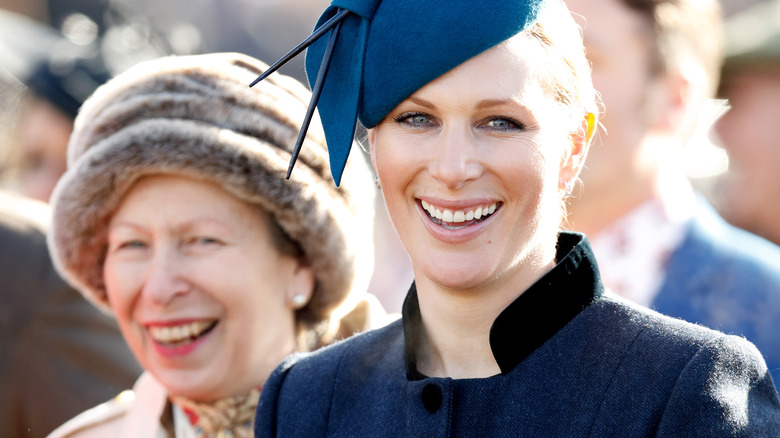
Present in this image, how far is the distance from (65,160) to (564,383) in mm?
3633

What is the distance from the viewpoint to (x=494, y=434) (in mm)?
2213

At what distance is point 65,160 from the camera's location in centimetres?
510

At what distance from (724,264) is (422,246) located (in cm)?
183

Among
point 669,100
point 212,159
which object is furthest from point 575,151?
point 669,100

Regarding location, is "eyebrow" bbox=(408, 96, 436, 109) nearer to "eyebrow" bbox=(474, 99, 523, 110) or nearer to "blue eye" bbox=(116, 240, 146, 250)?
"eyebrow" bbox=(474, 99, 523, 110)

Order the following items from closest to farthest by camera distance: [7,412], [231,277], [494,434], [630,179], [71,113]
→ [494,434] < [231,277] < [630,179] < [7,412] < [71,113]

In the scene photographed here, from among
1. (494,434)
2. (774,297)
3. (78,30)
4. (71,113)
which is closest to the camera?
(494,434)

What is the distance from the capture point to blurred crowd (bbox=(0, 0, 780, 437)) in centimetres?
425

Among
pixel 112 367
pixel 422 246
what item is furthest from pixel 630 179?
pixel 112 367

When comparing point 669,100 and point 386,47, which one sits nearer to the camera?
point 386,47

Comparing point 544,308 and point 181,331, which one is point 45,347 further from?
point 544,308

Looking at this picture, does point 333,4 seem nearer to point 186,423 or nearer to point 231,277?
point 231,277

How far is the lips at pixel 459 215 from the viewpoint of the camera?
7.30ft

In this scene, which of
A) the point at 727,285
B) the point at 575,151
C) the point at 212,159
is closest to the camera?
the point at 575,151
